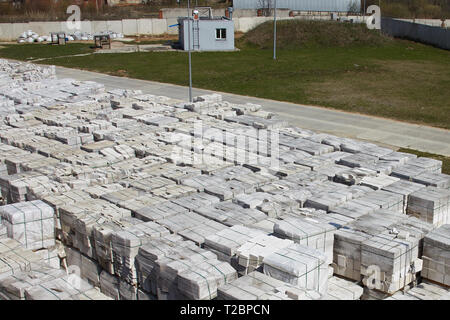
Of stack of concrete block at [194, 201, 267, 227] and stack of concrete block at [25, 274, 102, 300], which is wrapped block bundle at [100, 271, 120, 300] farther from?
stack of concrete block at [194, 201, 267, 227]

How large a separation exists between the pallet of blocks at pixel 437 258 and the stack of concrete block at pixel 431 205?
5.69ft

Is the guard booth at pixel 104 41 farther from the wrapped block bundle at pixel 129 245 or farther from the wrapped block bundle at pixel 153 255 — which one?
the wrapped block bundle at pixel 153 255

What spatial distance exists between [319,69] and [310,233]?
111 ft

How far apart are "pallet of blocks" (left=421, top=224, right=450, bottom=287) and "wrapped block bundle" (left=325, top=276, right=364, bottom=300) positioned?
1.32m

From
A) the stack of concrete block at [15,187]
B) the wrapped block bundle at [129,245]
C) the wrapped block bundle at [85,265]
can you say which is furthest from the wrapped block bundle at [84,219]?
the stack of concrete block at [15,187]

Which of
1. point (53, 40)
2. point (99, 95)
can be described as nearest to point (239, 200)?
point (99, 95)

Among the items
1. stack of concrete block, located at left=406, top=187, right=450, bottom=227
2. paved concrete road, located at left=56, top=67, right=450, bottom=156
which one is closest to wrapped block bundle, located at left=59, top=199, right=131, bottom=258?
stack of concrete block, located at left=406, top=187, right=450, bottom=227

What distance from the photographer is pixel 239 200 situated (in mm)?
11070

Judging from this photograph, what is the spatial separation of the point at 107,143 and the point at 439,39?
49391 mm

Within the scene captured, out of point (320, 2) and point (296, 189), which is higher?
point (320, 2)

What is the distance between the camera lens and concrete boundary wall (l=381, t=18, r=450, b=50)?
181 ft

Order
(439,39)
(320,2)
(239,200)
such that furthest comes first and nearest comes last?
1. (320,2)
2. (439,39)
3. (239,200)

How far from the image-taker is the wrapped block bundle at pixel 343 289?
8570 mm
